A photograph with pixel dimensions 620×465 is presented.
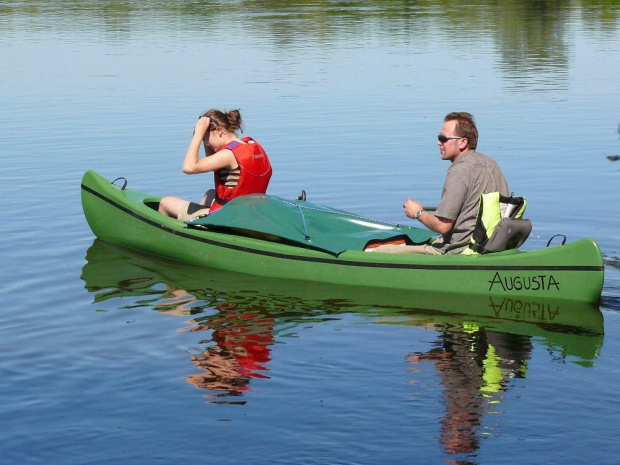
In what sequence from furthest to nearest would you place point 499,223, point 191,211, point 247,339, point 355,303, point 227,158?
point 191,211, point 227,158, point 355,303, point 499,223, point 247,339

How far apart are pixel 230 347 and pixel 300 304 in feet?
4.02

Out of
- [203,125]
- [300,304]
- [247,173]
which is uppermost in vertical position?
[203,125]

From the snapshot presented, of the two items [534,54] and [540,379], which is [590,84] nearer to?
[534,54]

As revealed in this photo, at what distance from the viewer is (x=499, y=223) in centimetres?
788

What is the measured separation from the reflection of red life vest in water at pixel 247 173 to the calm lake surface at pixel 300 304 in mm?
709

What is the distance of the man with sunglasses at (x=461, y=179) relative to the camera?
25.5 feet

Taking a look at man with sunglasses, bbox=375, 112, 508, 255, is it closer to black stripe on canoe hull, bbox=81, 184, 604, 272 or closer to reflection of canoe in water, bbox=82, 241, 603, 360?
black stripe on canoe hull, bbox=81, 184, 604, 272

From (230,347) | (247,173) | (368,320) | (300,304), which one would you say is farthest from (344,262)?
(230,347)

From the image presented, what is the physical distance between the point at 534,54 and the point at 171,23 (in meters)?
13.9

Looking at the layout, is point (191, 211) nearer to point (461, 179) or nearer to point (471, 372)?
point (461, 179)

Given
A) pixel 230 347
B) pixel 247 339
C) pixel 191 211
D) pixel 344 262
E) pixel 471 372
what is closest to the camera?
pixel 471 372

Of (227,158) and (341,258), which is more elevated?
(227,158)

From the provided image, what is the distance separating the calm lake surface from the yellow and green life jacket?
474 millimetres

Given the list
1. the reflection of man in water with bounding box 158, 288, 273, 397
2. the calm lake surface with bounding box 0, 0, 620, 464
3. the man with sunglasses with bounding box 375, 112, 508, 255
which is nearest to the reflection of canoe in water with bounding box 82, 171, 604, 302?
the calm lake surface with bounding box 0, 0, 620, 464
